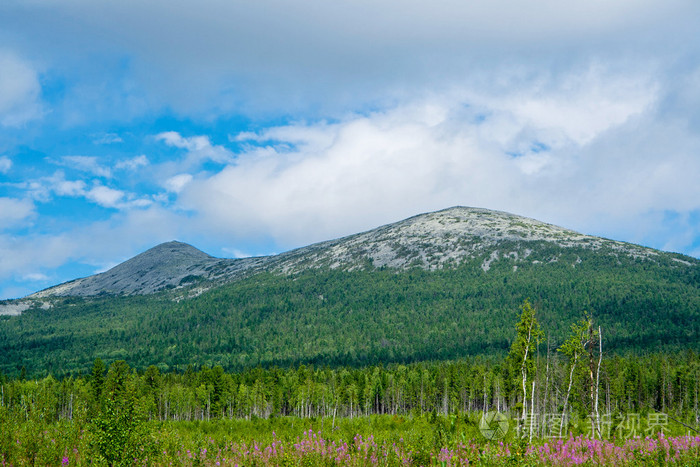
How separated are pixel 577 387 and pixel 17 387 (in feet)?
311

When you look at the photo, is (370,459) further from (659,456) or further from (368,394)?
(368,394)

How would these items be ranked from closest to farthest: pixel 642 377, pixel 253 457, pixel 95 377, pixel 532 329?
pixel 253 457, pixel 532 329, pixel 95 377, pixel 642 377

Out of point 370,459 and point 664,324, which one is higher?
point 664,324

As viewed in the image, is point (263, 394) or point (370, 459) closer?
point (370, 459)

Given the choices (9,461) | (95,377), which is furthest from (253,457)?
(95,377)

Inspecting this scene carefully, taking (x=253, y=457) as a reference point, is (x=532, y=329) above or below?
above

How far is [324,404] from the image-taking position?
99188mm

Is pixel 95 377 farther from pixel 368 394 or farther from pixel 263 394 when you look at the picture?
pixel 368 394

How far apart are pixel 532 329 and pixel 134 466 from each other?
28215mm

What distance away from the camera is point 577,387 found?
49219mm

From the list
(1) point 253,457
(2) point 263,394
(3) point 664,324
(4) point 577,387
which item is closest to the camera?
(1) point 253,457

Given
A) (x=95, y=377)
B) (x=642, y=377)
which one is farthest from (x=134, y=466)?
(x=642, y=377)

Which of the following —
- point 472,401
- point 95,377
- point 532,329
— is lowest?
point 472,401

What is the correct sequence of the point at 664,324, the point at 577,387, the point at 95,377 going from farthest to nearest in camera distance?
the point at 664,324 < the point at 95,377 < the point at 577,387
